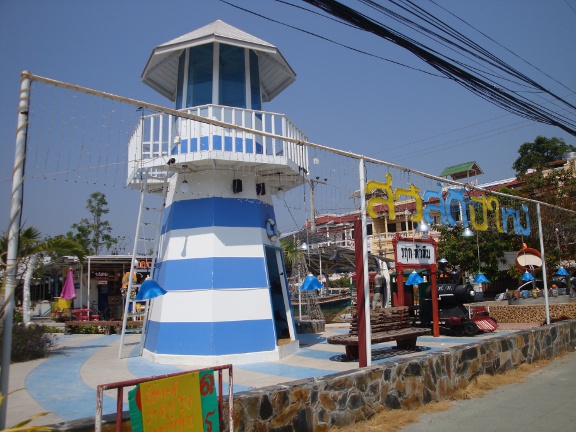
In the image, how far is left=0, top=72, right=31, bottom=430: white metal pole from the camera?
14.3 feet

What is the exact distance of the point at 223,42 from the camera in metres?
11.8

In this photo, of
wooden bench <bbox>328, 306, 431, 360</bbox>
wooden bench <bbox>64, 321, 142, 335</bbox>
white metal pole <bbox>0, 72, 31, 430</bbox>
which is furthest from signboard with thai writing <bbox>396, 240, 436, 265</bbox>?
wooden bench <bbox>64, 321, 142, 335</bbox>

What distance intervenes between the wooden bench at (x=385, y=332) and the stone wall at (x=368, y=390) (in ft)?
6.92

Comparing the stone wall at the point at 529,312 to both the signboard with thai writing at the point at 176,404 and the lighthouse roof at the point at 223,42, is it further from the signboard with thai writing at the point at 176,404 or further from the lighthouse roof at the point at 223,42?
the signboard with thai writing at the point at 176,404

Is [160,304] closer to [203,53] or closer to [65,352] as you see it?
[65,352]

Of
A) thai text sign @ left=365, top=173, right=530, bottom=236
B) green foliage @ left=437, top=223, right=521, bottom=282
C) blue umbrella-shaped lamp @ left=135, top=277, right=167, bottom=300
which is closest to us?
thai text sign @ left=365, top=173, right=530, bottom=236

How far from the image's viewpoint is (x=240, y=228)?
468 inches

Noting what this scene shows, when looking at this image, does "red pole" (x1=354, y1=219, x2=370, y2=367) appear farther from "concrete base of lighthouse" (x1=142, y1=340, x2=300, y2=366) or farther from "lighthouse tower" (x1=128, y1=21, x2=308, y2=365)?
"concrete base of lighthouse" (x1=142, y1=340, x2=300, y2=366)

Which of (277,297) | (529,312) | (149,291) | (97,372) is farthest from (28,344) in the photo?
(529,312)

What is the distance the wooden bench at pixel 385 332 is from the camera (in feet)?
33.6

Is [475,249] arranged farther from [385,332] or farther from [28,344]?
[28,344]

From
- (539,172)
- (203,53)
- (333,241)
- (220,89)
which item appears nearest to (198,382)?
(220,89)

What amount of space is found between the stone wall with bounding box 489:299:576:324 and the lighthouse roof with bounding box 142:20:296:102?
1268 centimetres

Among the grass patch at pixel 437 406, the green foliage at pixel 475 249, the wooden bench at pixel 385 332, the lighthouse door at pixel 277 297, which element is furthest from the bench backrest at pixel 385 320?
the green foliage at pixel 475 249
